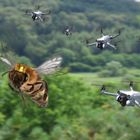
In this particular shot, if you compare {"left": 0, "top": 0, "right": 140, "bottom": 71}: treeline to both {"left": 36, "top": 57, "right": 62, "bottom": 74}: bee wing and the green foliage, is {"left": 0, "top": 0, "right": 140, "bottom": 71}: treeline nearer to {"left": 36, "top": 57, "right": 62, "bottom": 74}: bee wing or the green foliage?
the green foliage

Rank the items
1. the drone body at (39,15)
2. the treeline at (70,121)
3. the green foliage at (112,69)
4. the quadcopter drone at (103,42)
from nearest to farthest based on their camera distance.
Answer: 1. the quadcopter drone at (103,42)
2. the drone body at (39,15)
3. the green foliage at (112,69)
4. the treeline at (70,121)

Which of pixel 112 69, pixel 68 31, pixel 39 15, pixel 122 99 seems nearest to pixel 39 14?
pixel 39 15

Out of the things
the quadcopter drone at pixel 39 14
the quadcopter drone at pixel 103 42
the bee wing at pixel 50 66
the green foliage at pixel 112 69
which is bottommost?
the green foliage at pixel 112 69

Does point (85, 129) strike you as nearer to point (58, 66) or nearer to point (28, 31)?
point (28, 31)

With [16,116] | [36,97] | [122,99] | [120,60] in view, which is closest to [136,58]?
[120,60]

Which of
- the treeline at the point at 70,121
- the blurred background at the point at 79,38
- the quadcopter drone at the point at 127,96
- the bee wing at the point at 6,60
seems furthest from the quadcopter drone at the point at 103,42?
the treeline at the point at 70,121

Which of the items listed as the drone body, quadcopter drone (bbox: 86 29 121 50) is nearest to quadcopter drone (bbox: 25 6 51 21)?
the drone body

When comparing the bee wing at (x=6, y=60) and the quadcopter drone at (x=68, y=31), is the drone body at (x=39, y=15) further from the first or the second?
the bee wing at (x=6, y=60)

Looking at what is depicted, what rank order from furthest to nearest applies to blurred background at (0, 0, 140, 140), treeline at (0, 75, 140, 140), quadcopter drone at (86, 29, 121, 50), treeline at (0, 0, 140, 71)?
treeline at (0, 75, 140, 140)
treeline at (0, 0, 140, 71)
blurred background at (0, 0, 140, 140)
quadcopter drone at (86, 29, 121, 50)
